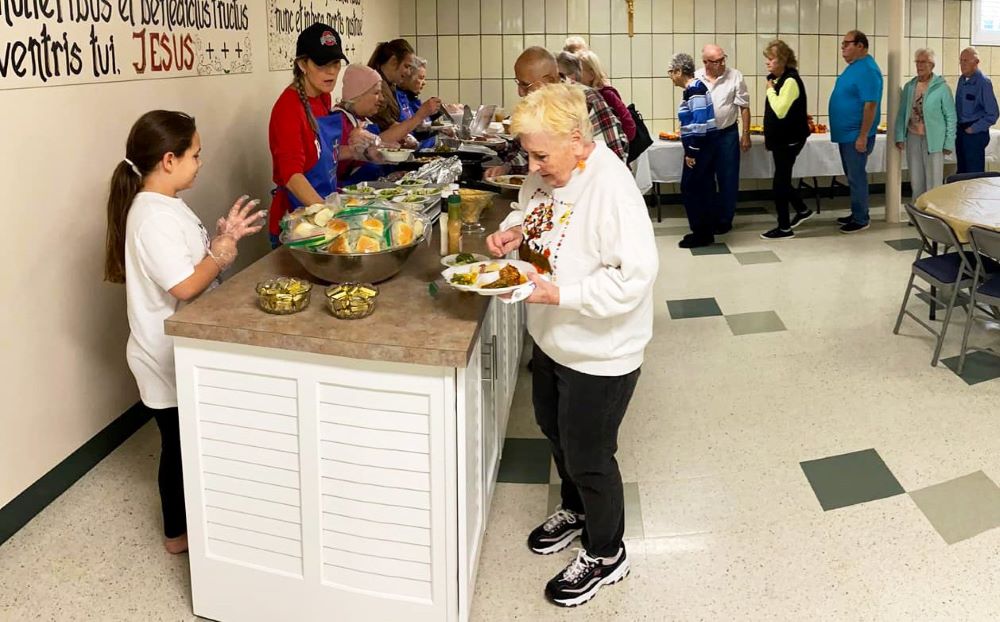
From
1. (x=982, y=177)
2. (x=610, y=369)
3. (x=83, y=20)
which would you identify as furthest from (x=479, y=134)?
(x=610, y=369)

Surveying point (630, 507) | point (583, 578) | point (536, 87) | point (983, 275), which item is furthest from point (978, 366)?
point (583, 578)

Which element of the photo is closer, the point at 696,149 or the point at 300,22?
the point at 300,22

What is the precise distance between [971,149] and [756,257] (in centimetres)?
214

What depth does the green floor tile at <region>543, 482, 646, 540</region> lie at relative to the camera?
9.02ft

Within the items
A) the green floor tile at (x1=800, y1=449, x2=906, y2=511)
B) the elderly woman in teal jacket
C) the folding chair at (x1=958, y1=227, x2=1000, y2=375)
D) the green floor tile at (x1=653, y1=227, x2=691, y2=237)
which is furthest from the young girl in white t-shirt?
the elderly woman in teal jacket

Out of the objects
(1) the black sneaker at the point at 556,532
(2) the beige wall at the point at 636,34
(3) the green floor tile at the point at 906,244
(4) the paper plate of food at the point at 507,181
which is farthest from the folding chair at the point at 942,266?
(2) the beige wall at the point at 636,34

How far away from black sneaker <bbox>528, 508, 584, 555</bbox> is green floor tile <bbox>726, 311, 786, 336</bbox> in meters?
2.04

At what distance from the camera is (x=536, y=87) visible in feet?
10.5

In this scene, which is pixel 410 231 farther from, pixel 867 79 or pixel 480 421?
pixel 867 79

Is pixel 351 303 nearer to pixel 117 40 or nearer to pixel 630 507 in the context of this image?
pixel 630 507

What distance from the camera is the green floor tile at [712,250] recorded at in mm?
6117

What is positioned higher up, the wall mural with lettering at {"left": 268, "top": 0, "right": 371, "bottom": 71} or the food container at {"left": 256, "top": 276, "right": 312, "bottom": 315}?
the wall mural with lettering at {"left": 268, "top": 0, "right": 371, "bottom": 71}

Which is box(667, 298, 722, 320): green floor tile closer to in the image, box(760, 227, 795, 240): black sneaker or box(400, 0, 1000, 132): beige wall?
box(760, 227, 795, 240): black sneaker

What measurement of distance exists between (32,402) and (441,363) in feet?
5.25
